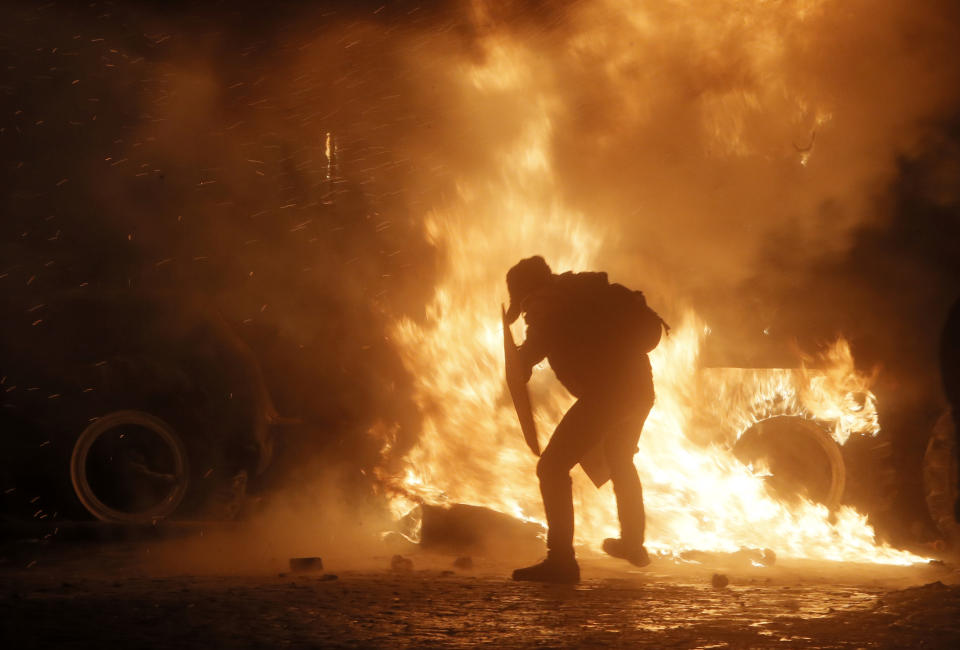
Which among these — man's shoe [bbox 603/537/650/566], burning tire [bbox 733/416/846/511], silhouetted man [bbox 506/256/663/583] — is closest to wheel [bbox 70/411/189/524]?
silhouetted man [bbox 506/256/663/583]

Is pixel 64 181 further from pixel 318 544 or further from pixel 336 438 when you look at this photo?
pixel 318 544

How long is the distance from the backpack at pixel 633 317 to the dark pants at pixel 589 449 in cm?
32

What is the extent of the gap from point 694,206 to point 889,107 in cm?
178

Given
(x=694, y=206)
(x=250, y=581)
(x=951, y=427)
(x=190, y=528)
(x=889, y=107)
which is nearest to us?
(x=250, y=581)

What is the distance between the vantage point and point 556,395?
7.71 m

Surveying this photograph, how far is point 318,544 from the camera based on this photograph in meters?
6.47

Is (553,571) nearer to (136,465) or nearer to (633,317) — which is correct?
(633,317)

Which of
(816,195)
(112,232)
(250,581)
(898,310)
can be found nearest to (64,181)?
(112,232)

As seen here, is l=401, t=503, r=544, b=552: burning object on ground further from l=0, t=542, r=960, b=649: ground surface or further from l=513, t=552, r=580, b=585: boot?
l=513, t=552, r=580, b=585: boot

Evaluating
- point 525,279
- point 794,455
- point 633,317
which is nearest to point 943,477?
point 794,455

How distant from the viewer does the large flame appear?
22.6ft

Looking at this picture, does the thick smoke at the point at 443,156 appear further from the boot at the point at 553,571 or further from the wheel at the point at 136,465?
the boot at the point at 553,571

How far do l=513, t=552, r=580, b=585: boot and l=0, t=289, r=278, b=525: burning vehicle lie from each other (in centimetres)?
284

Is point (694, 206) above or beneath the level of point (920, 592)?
above
